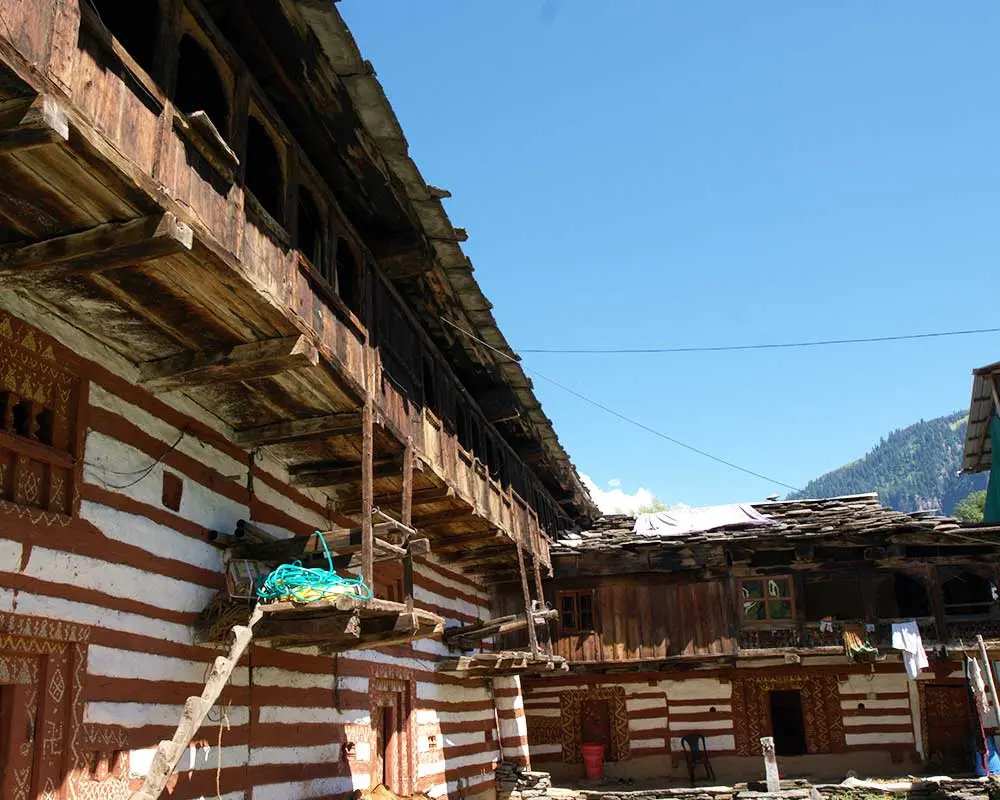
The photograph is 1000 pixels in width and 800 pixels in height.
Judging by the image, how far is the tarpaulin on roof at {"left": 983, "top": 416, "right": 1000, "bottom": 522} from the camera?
24.7 metres

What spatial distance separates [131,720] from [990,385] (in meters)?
23.5

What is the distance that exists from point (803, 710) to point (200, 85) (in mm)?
19185

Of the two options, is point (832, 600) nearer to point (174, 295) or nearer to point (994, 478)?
point (994, 478)

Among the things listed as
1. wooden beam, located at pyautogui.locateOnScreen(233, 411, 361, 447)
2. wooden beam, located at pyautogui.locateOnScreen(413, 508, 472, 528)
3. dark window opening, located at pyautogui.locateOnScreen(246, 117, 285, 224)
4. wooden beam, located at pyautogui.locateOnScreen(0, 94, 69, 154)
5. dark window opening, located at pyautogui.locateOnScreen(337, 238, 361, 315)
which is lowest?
wooden beam, located at pyautogui.locateOnScreen(413, 508, 472, 528)

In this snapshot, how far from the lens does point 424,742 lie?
50.0 ft

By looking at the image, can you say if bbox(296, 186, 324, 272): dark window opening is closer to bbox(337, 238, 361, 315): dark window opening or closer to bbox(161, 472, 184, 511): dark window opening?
bbox(337, 238, 361, 315): dark window opening

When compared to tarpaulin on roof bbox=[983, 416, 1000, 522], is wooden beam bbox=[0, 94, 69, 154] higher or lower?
lower

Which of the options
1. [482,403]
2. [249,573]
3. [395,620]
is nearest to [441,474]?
[395,620]

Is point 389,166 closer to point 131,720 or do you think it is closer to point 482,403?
point 131,720

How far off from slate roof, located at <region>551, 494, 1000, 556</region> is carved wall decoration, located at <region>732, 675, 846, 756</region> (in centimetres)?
347

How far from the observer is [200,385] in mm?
8906

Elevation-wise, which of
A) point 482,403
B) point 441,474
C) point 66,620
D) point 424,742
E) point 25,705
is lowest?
point 424,742

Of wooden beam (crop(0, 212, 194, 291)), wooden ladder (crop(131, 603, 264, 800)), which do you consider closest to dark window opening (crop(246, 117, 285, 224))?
wooden beam (crop(0, 212, 194, 291))

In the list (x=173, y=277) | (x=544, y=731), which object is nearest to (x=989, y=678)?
(x=544, y=731)
